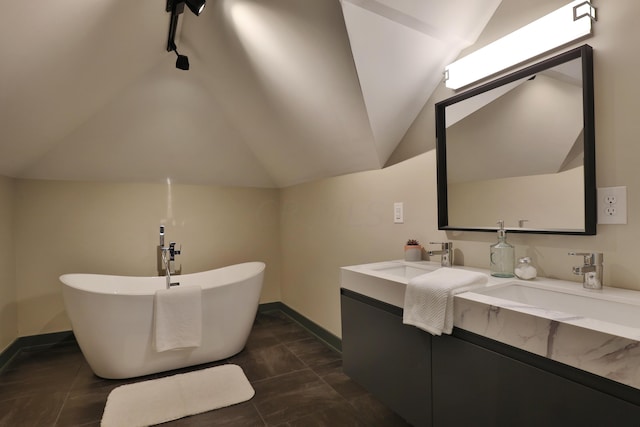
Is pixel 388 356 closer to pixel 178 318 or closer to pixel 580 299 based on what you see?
Answer: pixel 580 299

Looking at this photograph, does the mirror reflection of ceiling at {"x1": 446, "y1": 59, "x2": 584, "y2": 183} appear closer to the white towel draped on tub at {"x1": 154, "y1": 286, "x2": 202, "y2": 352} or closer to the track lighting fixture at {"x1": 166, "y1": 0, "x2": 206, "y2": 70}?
the track lighting fixture at {"x1": 166, "y1": 0, "x2": 206, "y2": 70}

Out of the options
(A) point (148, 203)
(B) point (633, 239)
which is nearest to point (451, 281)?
(B) point (633, 239)

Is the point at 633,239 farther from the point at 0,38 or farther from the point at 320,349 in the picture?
the point at 0,38

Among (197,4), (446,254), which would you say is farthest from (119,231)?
(446,254)

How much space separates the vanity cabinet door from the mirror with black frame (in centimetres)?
64

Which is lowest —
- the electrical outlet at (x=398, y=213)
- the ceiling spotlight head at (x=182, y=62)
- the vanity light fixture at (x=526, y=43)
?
the electrical outlet at (x=398, y=213)

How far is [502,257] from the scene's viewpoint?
1.52m

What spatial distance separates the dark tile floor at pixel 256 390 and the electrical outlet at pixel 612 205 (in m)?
1.43

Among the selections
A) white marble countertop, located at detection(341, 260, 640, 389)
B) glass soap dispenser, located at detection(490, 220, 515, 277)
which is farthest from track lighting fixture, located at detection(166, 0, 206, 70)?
glass soap dispenser, located at detection(490, 220, 515, 277)

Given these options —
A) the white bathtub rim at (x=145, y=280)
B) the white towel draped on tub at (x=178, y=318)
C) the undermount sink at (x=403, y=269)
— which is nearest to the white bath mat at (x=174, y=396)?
the white towel draped on tub at (x=178, y=318)

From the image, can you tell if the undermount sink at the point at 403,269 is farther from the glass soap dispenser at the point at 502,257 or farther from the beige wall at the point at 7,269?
the beige wall at the point at 7,269

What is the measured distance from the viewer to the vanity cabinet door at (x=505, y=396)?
844 millimetres

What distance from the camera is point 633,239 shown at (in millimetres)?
1185

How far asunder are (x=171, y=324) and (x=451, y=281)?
197cm
